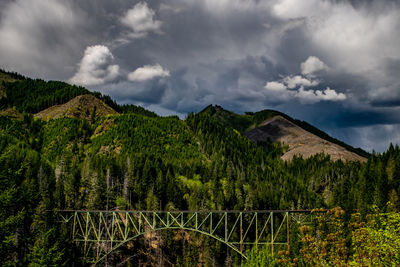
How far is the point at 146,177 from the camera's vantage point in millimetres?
90062

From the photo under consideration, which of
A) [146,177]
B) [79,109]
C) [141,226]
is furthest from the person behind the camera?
[79,109]

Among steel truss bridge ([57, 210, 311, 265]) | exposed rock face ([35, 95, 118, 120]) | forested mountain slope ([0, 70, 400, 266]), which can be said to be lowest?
steel truss bridge ([57, 210, 311, 265])

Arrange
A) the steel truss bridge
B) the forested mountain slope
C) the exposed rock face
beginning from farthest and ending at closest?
1. the exposed rock face
2. the steel truss bridge
3. the forested mountain slope

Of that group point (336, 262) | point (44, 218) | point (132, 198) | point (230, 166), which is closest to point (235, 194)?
point (230, 166)

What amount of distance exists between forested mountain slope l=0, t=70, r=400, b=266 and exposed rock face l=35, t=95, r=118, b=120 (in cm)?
318

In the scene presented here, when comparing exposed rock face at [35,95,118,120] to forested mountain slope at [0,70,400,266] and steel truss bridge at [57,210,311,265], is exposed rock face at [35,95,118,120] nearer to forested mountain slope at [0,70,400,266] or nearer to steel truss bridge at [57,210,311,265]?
forested mountain slope at [0,70,400,266]

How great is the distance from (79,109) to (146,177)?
98044 mm

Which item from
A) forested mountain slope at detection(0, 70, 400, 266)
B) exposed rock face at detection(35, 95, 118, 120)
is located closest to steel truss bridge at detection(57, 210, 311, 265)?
forested mountain slope at detection(0, 70, 400, 266)

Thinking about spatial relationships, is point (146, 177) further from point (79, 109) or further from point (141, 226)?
point (79, 109)

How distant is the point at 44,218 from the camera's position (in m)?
54.2

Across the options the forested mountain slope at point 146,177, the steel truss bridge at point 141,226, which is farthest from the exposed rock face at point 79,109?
the steel truss bridge at point 141,226

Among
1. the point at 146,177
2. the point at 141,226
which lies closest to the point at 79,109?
the point at 146,177

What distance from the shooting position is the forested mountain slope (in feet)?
172

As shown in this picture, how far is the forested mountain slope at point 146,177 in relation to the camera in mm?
52406
